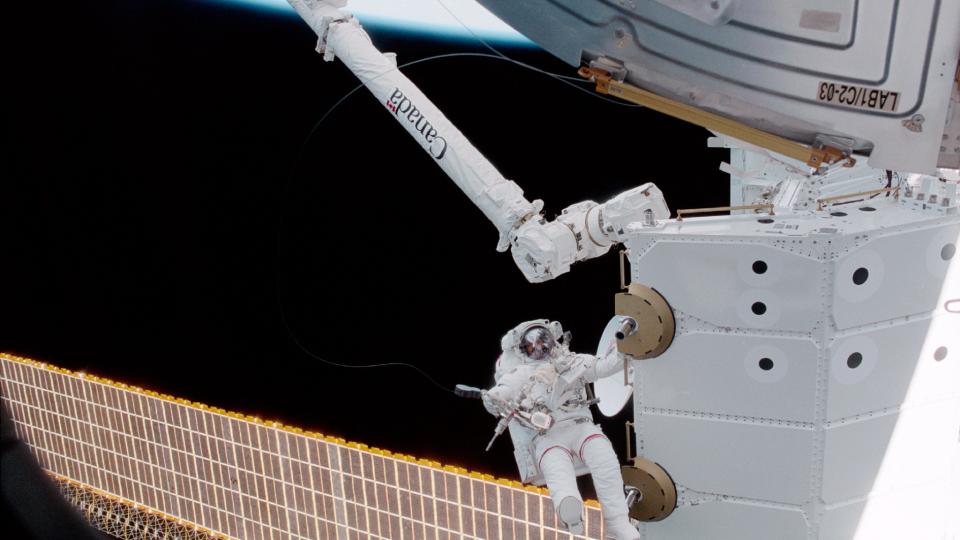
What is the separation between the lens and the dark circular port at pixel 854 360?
353 centimetres

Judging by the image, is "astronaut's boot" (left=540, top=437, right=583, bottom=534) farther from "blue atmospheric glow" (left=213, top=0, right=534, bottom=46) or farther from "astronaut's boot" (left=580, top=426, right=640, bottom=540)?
"blue atmospheric glow" (left=213, top=0, right=534, bottom=46)

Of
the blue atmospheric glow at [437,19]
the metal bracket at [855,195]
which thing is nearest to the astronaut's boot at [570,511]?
the metal bracket at [855,195]

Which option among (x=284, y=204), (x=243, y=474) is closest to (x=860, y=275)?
(x=284, y=204)

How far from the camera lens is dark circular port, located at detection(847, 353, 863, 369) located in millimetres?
3531

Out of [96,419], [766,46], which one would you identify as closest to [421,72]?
[766,46]

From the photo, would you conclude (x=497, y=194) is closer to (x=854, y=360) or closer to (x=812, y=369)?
(x=812, y=369)

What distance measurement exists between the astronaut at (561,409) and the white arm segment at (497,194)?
0.32 m

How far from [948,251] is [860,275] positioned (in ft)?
1.26

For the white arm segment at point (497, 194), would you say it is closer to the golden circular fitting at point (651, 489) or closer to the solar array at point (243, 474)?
the golden circular fitting at point (651, 489)

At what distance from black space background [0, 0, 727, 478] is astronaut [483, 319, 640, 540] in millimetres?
1368

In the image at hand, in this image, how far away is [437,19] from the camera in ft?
17.7

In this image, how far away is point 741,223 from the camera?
3.68 m

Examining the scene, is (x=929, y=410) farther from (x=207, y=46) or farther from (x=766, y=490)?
(x=207, y=46)

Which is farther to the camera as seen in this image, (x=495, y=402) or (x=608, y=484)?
(x=495, y=402)
